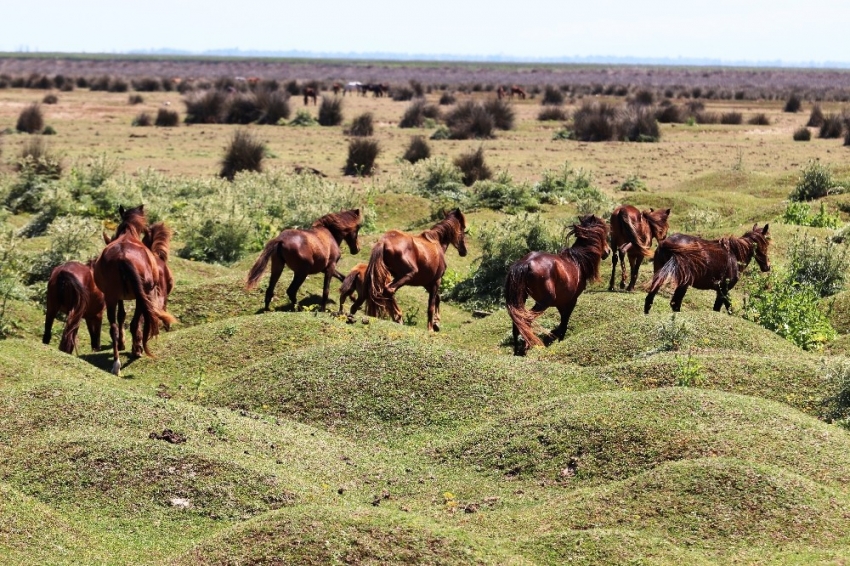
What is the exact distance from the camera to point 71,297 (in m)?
13.0

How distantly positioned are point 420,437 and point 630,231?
7.52 metres

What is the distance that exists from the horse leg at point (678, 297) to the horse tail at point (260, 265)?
5.31m

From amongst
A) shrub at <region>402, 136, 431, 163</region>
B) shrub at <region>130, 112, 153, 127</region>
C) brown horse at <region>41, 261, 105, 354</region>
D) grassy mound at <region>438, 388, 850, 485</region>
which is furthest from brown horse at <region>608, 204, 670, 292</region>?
shrub at <region>130, 112, 153, 127</region>

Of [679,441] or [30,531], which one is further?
[679,441]

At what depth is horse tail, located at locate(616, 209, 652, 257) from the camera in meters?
16.6

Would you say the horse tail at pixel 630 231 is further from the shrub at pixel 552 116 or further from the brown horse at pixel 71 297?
the shrub at pixel 552 116

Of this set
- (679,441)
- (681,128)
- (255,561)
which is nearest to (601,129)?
(681,128)

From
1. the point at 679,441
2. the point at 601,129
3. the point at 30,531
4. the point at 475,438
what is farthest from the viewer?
the point at 601,129

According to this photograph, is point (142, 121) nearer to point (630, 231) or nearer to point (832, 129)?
point (832, 129)

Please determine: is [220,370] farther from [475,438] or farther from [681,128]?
[681,128]

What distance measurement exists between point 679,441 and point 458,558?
277 cm

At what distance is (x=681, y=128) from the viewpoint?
149ft

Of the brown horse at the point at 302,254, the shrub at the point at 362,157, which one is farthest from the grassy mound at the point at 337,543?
the shrub at the point at 362,157

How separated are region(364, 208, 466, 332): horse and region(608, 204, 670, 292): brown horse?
2.93 metres
